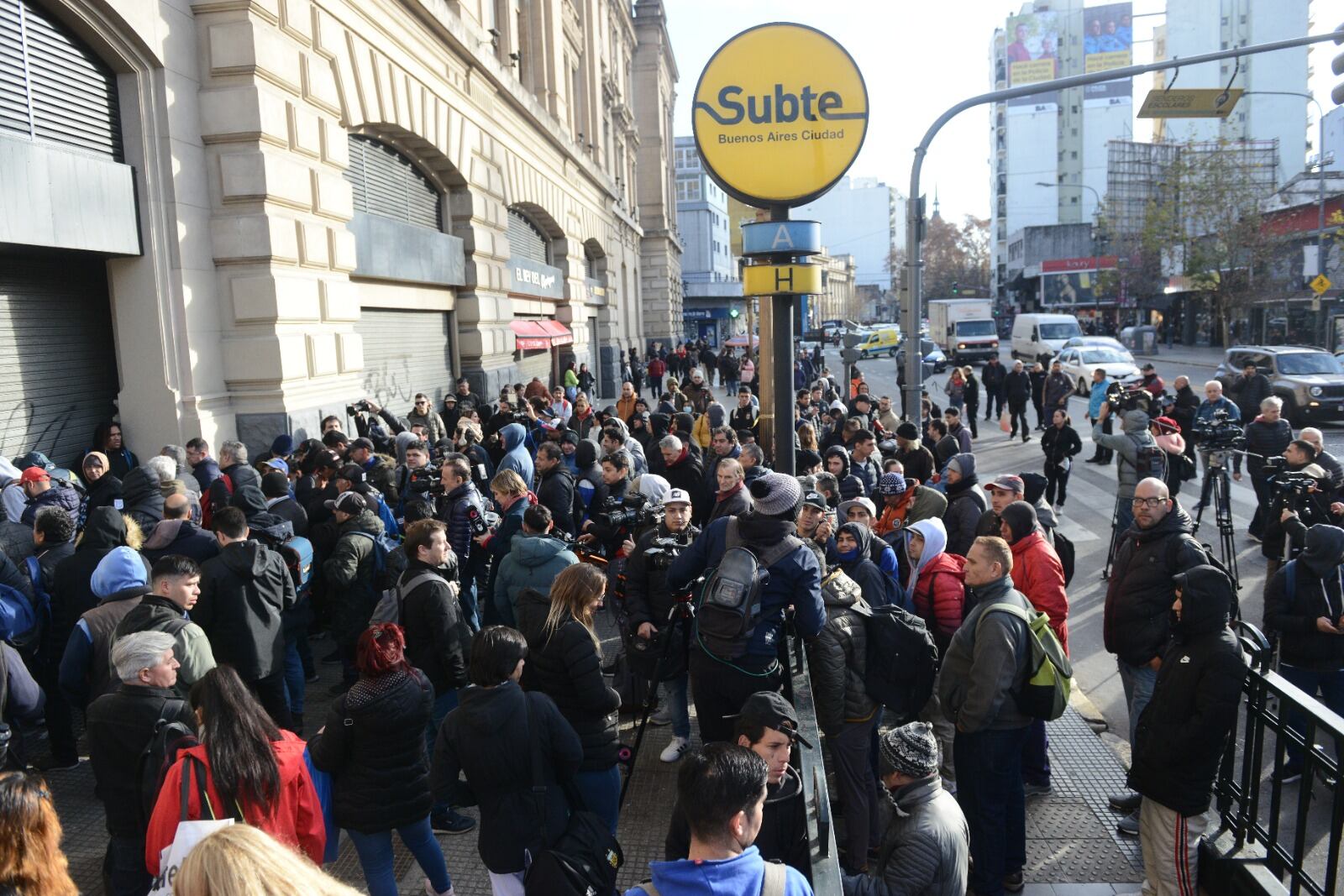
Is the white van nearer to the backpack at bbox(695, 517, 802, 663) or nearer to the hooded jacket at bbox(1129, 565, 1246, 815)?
the hooded jacket at bbox(1129, 565, 1246, 815)

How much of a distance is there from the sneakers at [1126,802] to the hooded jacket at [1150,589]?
79cm

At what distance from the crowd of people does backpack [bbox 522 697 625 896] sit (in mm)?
20

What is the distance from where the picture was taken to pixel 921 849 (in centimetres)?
324

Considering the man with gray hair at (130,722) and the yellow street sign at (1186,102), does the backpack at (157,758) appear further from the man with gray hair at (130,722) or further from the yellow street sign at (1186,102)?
the yellow street sign at (1186,102)

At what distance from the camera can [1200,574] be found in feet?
13.8

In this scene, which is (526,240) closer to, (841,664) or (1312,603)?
(841,664)

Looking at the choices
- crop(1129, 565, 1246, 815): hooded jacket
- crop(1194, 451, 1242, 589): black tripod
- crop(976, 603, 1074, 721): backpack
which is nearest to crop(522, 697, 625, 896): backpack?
crop(976, 603, 1074, 721): backpack

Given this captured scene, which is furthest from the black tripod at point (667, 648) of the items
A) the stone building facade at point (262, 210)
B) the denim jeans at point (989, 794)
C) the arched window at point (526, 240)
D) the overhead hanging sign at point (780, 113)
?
the arched window at point (526, 240)

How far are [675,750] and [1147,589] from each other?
3.05 meters

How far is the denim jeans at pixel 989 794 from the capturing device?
4.59 meters

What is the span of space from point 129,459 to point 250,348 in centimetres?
168

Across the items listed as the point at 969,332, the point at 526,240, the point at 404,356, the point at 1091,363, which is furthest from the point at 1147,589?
the point at 969,332

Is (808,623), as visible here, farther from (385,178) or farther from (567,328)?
(567,328)

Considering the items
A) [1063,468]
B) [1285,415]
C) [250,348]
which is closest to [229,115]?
[250,348]
